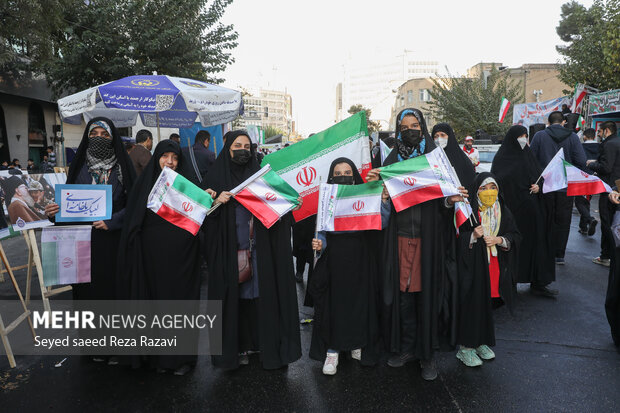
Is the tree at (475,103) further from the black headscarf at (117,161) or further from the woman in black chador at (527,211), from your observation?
the black headscarf at (117,161)

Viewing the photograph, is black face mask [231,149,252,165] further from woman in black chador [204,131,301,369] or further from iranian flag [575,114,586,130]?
iranian flag [575,114,586,130]

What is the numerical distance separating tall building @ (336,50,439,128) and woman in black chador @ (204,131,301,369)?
433ft

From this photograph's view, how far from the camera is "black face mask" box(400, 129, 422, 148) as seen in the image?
328 cm

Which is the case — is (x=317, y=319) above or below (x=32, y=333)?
above

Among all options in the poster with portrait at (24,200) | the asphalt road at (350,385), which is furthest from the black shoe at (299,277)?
the poster with portrait at (24,200)

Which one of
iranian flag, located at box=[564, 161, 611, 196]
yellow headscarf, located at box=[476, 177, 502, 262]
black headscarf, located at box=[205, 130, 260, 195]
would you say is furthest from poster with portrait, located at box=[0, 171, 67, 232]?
iranian flag, located at box=[564, 161, 611, 196]

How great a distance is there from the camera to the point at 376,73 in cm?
14838

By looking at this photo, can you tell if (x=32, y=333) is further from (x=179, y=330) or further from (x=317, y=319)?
(x=317, y=319)

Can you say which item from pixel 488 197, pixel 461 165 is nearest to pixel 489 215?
pixel 488 197

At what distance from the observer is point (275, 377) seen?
326 cm

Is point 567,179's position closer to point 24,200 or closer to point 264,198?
point 264,198

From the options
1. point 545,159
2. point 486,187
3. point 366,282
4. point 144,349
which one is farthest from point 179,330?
point 545,159

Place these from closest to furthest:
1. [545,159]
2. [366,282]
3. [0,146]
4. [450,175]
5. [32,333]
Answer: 1. [450,175]
2. [366,282]
3. [32,333]
4. [545,159]
5. [0,146]

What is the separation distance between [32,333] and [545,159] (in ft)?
22.5
